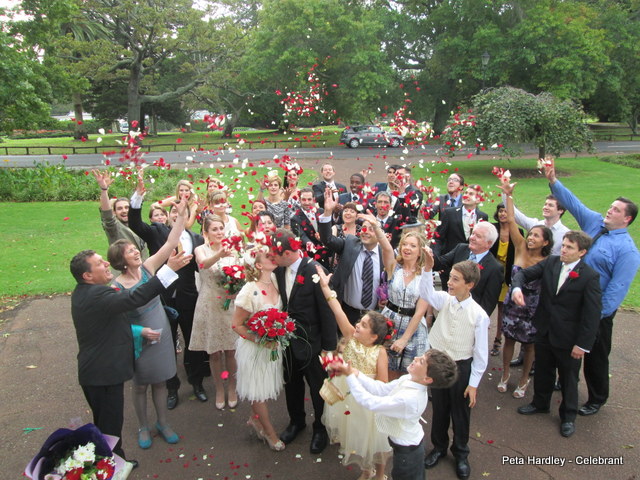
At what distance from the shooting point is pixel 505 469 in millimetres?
4422

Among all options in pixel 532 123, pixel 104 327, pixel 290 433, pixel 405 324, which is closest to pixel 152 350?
pixel 104 327

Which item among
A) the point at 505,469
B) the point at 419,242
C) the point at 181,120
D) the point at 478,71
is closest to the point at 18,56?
the point at 419,242

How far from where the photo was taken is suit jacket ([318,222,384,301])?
17.9 ft

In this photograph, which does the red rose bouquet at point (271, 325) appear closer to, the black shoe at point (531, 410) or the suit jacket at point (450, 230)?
the black shoe at point (531, 410)

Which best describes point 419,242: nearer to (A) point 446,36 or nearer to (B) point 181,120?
(A) point 446,36

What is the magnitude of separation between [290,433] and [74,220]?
1352 centimetres

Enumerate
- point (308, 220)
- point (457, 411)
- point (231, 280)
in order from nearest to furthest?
point (457, 411)
point (231, 280)
point (308, 220)

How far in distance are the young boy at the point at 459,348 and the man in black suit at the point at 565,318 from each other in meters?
Result: 0.80

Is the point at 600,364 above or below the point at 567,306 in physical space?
below

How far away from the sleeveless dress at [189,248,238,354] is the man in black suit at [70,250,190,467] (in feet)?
4.04

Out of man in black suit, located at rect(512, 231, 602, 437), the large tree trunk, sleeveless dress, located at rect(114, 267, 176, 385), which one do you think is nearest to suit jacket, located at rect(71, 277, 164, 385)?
sleeveless dress, located at rect(114, 267, 176, 385)

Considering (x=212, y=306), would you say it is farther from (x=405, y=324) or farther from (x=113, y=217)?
(x=405, y=324)

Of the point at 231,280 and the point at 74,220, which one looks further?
the point at 74,220

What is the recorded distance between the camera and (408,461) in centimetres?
362
